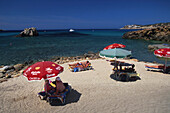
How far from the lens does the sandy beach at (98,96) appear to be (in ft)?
21.1

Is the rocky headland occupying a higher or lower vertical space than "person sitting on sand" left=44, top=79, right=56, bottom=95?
higher

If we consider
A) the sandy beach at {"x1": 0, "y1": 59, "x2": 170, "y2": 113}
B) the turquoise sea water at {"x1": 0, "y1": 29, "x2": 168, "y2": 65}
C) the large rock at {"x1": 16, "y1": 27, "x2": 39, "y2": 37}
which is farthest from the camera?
the large rock at {"x1": 16, "y1": 27, "x2": 39, "y2": 37}

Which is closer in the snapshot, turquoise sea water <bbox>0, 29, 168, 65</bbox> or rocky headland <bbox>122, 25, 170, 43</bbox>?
turquoise sea water <bbox>0, 29, 168, 65</bbox>

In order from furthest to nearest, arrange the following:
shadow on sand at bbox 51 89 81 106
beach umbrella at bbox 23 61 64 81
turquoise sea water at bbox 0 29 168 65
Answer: turquoise sea water at bbox 0 29 168 65
shadow on sand at bbox 51 89 81 106
beach umbrella at bbox 23 61 64 81

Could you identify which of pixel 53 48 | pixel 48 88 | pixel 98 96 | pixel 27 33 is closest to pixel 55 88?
pixel 48 88

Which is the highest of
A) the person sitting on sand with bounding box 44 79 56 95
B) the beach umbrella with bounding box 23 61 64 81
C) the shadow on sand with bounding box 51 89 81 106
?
the beach umbrella with bounding box 23 61 64 81

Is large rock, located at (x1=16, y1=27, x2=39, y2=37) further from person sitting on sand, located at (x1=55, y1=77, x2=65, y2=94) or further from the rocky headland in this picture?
person sitting on sand, located at (x1=55, y1=77, x2=65, y2=94)

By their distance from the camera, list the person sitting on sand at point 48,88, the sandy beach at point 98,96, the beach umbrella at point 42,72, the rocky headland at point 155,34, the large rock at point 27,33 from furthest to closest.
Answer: the large rock at point 27,33, the rocky headland at point 155,34, the person sitting on sand at point 48,88, the sandy beach at point 98,96, the beach umbrella at point 42,72

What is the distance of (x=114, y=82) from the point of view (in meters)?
9.60

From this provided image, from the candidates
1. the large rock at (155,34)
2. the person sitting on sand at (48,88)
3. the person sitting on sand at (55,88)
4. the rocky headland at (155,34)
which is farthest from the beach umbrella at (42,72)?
the large rock at (155,34)

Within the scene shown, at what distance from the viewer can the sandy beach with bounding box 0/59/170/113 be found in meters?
6.42

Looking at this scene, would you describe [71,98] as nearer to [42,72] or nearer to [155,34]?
[42,72]

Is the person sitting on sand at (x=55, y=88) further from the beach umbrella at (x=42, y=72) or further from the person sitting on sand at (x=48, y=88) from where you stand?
the beach umbrella at (x=42, y=72)

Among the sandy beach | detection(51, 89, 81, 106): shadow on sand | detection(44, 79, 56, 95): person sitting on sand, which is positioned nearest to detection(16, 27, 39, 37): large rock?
the sandy beach
